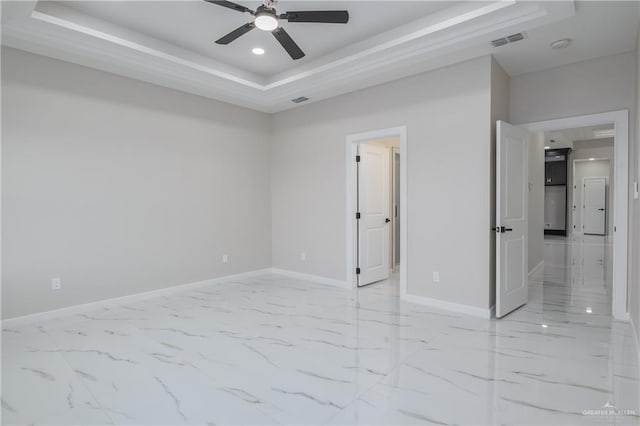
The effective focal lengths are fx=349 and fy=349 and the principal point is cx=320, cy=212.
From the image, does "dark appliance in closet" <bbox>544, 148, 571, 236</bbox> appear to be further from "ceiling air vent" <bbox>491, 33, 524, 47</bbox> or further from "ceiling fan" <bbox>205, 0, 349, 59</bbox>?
"ceiling fan" <bbox>205, 0, 349, 59</bbox>

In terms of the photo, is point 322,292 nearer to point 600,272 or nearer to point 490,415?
point 490,415

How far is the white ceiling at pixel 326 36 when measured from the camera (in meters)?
3.16

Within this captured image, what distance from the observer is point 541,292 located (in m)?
4.91

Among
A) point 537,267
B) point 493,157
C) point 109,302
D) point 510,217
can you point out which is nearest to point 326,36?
point 493,157

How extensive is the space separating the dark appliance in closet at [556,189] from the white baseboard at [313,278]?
9.92 m

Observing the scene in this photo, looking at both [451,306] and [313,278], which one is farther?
[313,278]

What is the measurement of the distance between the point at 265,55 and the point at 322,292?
327 centimetres

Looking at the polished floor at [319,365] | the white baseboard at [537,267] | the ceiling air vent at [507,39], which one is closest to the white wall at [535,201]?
the white baseboard at [537,267]

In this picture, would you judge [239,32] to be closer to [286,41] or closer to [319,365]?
[286,41]

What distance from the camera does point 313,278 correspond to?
560cm

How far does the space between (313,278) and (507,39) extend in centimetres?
401

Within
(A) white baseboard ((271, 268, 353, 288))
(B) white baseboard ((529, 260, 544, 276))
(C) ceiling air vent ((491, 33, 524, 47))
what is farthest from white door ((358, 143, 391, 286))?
(B) white baseboard ((529, 260, 544, 276))

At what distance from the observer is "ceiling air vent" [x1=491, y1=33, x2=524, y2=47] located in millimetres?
3357

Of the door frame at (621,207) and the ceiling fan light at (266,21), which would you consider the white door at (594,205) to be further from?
the ceiling fan light at (266,21)
